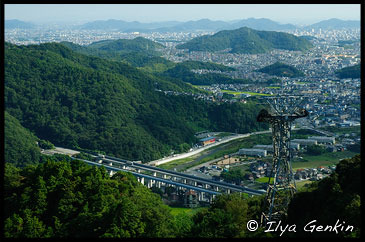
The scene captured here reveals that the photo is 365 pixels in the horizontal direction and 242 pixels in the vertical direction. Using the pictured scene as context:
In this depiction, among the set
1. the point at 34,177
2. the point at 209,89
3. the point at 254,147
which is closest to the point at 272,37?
the point at 209,89

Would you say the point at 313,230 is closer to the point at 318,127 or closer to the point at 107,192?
the point at 107,192

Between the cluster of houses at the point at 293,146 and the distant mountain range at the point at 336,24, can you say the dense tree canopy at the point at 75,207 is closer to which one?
the cluster of houses at the point at 293,146

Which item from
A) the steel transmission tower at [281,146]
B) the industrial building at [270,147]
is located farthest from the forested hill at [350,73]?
the steel transmission tower at [281,146]

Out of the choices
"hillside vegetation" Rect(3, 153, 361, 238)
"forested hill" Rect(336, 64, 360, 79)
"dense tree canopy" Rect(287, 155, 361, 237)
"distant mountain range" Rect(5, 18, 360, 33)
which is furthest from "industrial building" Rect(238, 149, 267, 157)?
"distant mountain range" Rect(5, 18, 360, 33)

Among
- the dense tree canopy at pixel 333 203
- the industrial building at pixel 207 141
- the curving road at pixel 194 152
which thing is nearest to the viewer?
the dense tree canopy at pixel 333 203

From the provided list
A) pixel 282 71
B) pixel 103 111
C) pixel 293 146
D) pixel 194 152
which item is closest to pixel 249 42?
pixel 282 71

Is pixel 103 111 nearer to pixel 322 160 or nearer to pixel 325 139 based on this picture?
pixel 325 139

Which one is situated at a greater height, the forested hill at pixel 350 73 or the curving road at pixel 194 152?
the forested hill at pixel 350 73
